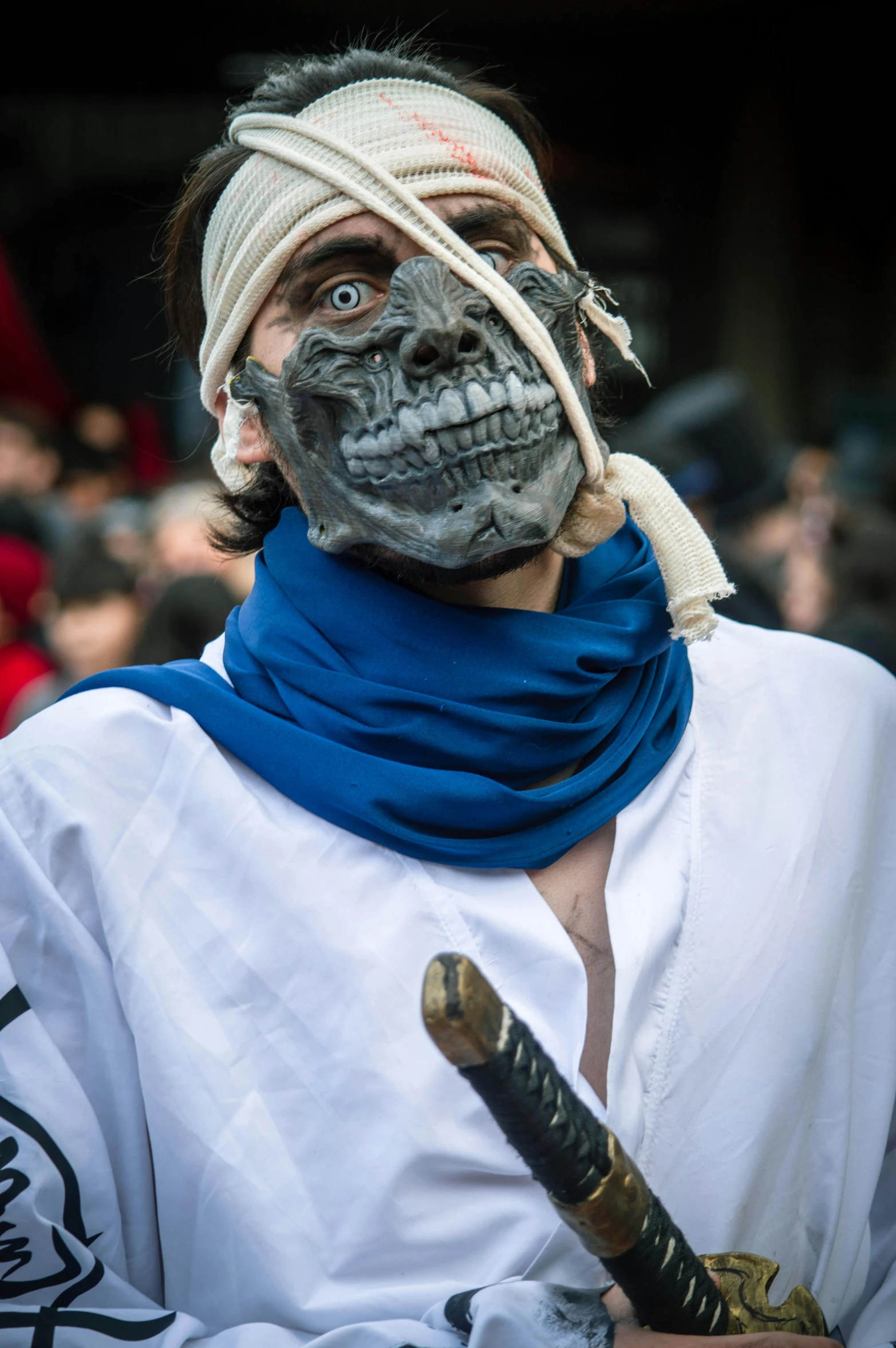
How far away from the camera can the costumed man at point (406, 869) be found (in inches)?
66.6

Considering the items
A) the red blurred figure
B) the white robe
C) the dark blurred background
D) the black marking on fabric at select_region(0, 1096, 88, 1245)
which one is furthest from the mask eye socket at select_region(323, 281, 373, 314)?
the dark blurred background

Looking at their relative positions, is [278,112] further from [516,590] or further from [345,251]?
[516,590]

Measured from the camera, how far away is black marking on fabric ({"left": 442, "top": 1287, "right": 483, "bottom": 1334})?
1552 mm

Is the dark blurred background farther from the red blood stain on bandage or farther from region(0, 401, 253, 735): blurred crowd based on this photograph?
the red blood stain on bandage

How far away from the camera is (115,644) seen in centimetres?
438

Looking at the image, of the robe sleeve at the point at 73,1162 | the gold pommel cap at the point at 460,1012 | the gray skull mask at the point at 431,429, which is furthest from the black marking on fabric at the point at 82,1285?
the gray skull mask at the point at 431,429

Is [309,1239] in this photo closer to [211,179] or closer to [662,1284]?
[662,1284]

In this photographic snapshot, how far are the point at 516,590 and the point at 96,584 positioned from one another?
2.77m

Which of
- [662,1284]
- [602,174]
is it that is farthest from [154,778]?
[602,174]

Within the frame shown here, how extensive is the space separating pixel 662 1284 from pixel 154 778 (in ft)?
2.89

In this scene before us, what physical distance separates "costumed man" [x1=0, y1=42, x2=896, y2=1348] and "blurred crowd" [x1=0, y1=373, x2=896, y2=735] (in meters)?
0.65

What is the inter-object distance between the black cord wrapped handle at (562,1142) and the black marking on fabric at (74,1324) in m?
0.58

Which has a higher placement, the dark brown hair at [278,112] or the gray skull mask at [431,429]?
the dark brown hair at [278,112]

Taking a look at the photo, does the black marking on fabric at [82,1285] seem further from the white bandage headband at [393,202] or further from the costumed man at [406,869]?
the white bandage headband at [393,202]
